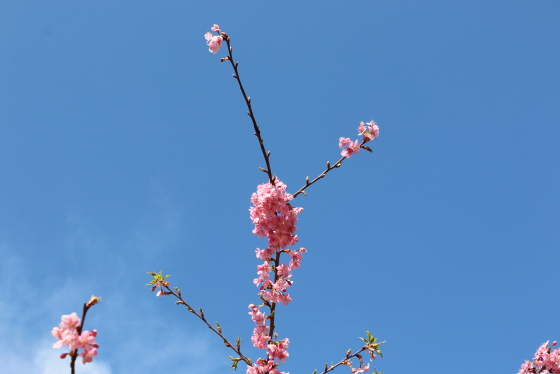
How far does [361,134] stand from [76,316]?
428 cm

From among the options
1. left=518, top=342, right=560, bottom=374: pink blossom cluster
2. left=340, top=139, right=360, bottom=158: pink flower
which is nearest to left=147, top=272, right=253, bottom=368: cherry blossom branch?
left=340, top=139, right=360, bottom=158: pink flower

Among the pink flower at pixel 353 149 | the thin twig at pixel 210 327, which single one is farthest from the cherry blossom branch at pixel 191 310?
the pink flower at pixel 353 149

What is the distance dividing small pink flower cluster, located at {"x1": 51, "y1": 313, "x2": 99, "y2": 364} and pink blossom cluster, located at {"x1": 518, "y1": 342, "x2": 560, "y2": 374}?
8602mm

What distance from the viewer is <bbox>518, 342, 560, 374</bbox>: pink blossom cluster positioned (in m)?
7.09

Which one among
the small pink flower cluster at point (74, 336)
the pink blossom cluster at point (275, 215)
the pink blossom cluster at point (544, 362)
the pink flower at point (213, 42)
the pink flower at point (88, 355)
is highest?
the pink flower at point (213, 42)

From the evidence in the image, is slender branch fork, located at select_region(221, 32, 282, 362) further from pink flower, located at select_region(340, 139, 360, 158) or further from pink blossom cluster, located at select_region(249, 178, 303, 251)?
pink flower, located at select_region(340, 139, 360, 158)

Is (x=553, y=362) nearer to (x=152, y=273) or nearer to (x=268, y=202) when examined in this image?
(x=268, y=202)

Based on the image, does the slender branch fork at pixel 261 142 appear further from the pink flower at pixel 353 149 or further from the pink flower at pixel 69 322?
the pink flower at pixel 69 322

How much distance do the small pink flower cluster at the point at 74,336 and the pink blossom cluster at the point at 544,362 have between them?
8.60 m

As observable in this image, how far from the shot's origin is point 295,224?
4.94 meters

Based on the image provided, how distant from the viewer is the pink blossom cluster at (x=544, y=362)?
279 inches

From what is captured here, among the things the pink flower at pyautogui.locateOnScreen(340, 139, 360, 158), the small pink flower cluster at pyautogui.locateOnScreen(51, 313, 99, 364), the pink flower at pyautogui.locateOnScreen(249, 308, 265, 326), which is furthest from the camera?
the pink flower at pyautogui.locateOnScreen(340, 139, 360, 158)

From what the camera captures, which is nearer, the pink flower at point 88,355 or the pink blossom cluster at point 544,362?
the pink flower at point 88,355

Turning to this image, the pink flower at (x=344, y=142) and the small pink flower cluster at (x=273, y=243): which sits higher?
the pink flower at (x=344, y=142)
